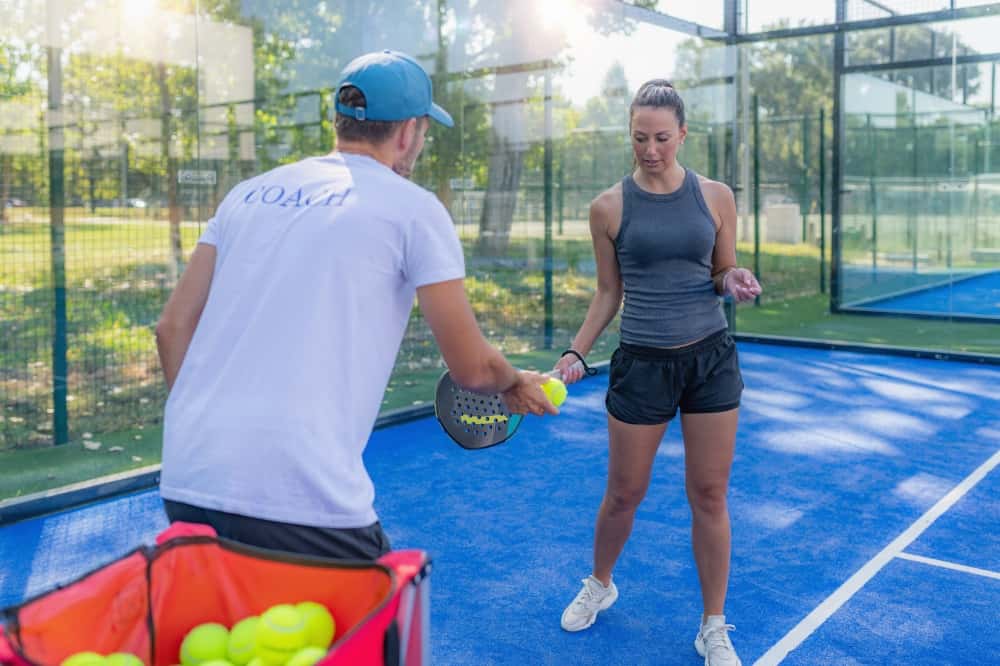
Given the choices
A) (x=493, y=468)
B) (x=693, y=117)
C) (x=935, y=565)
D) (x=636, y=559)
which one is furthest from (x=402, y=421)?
(x=693, y=117)

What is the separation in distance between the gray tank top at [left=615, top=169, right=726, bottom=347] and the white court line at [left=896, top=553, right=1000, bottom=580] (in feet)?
5.61

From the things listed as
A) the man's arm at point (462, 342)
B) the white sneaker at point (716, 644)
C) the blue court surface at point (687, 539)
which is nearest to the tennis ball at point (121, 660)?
the man's arm at point (462, 342)

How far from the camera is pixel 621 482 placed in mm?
3740

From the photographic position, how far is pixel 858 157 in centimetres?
1232

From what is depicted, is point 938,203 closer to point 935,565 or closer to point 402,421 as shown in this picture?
point 402,421

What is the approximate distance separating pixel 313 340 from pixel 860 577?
3207 millimetres

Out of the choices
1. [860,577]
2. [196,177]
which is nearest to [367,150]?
[860,577]

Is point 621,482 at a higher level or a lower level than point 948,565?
higher

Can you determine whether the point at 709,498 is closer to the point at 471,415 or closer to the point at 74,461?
the point at 471,415

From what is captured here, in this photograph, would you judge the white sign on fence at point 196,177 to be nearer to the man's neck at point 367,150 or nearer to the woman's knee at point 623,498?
the woman's knee at point 623,498

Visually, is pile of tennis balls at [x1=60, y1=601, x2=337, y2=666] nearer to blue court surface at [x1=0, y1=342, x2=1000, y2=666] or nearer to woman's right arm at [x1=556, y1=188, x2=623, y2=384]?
woman's right arm at [x1=556, y1=188, x2=623, y2=384]

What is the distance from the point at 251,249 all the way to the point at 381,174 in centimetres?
28

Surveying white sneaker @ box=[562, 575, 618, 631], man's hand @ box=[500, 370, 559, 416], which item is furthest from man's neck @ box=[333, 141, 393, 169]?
white sneaker @ box=[562, 575, 618, 631]

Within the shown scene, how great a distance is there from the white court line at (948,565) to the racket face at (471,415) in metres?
2.57
